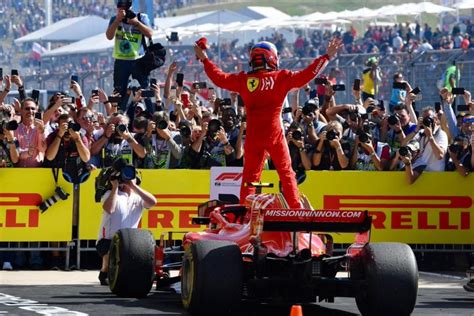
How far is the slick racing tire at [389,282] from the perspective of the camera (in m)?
11.4

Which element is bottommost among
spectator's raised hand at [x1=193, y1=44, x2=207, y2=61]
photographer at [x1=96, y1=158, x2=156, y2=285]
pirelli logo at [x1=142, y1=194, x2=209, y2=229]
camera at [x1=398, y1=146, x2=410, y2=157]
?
pirelli logo at [x1=142, y1=194, x2=209, y2=229]

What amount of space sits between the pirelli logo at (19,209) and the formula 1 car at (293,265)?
17.1ft

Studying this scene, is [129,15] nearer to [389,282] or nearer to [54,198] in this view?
[54,198]

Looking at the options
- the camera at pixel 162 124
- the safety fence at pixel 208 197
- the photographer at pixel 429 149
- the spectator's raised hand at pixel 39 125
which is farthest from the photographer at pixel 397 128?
the spectator's raised hand at pixel 39 125

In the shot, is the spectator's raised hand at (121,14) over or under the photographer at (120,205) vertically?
over

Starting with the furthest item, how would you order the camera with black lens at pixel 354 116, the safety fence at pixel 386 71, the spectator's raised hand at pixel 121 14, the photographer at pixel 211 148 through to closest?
the safety fence at pixel 386 71, the spectator's raised hand at pixel 121 14, the camera with black lens at pixel 354 116, the photographer at pixel 211 148

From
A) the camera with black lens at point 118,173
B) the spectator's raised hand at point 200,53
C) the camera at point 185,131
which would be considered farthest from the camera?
the camera at point 185,131

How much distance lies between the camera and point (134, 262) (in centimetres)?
1307

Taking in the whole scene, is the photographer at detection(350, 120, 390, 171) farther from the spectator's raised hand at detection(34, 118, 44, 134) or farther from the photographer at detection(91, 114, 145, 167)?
the spectator's raised hand at detection(34, 118, 44, 134)

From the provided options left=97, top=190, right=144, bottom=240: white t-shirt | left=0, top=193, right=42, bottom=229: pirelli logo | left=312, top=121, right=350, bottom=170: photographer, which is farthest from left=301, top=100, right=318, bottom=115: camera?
left=97, top=190, right=144, bottom=240: white t-shirt

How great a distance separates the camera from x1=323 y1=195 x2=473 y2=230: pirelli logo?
1798cm

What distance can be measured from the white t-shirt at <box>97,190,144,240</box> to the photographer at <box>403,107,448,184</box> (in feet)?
13.1

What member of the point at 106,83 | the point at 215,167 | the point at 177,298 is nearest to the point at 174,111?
the point at 215,167

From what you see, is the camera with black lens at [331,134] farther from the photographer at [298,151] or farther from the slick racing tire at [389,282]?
the slick racing tire at [389,282]
